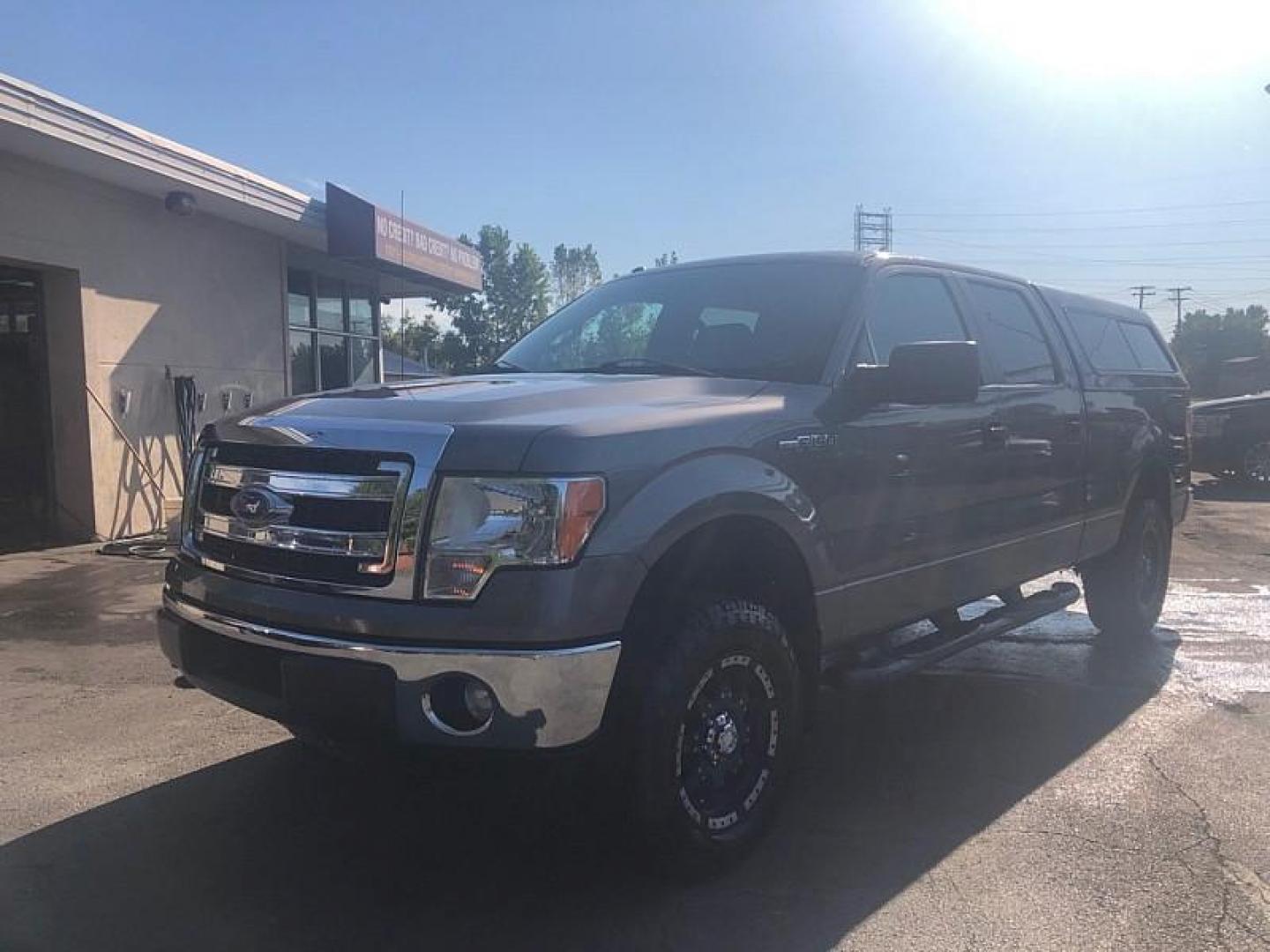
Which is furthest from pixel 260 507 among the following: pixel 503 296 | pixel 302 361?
pixel 503 296

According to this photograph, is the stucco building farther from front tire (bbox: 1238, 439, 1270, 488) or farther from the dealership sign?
front tire (bbox: 1238, 439, 1270, 488)

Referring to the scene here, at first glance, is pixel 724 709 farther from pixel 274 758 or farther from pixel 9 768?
pixel 9 768

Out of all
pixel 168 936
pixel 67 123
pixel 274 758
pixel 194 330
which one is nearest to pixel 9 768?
pixel 274 758

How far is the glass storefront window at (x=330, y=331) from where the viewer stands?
14867mm

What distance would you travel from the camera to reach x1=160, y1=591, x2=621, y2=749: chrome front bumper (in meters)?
2.81

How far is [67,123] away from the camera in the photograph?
9164 millimetres

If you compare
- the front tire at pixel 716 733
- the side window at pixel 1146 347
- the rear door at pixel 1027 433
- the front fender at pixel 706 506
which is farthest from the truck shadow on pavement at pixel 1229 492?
the front tire at pixel 716 733

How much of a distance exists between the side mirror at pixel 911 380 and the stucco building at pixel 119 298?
7.81 meters

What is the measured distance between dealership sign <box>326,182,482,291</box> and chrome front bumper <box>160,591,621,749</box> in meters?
11.4

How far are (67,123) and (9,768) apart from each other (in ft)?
22.5

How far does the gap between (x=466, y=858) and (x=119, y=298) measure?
31.4 feet

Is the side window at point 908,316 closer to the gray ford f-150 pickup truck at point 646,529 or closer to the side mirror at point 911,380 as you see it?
the gray ford f-150 pickup truck at point 646,529

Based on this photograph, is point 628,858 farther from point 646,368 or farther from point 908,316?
point 908,316

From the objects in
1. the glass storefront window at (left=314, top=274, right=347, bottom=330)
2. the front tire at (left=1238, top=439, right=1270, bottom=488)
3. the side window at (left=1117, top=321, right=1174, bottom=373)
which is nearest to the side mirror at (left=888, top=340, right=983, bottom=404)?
the side window at (left=1117, top=321, right=1174, bottom=373)
